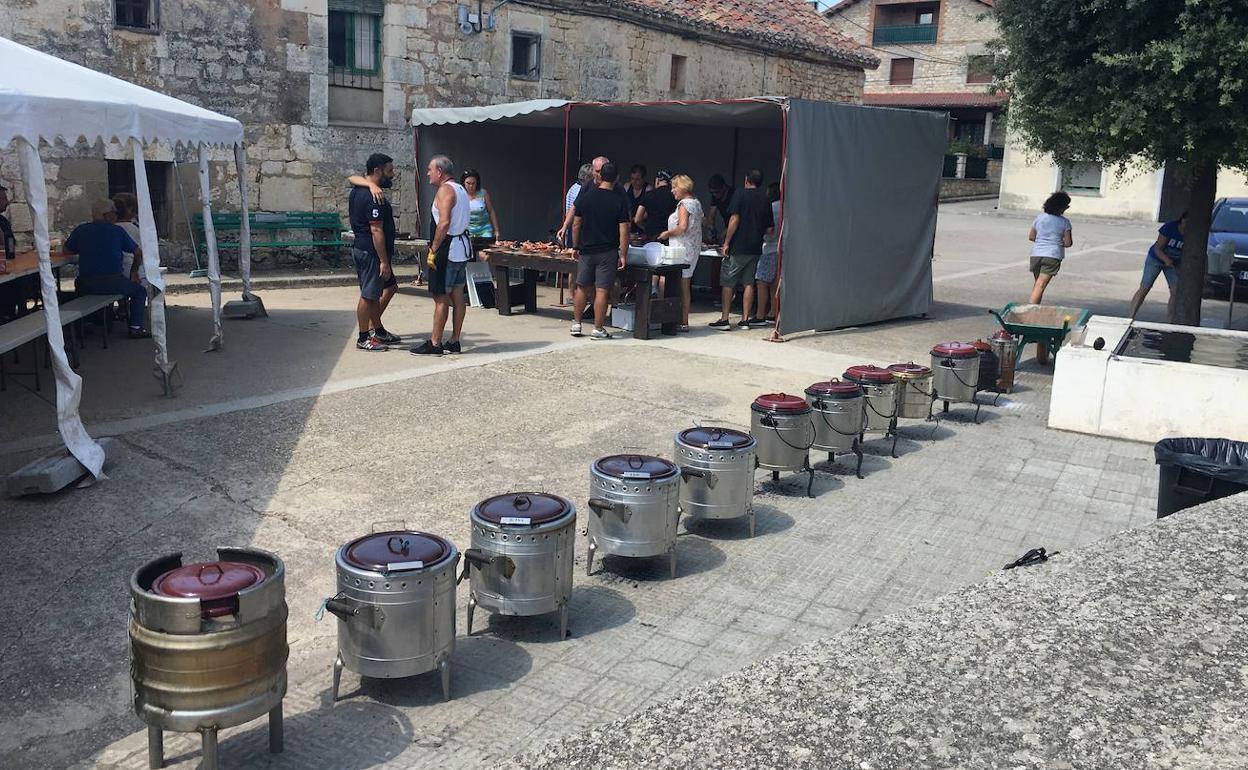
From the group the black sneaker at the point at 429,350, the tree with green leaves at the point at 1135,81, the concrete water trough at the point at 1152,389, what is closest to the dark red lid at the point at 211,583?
the black sneaker at the point at 429,350

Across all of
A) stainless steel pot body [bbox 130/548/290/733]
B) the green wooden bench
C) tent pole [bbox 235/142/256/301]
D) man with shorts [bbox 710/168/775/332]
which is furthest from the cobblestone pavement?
the green wooden bench

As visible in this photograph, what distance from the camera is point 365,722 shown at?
389 cm

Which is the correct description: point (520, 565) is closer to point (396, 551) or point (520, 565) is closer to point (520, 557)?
point (520, 557)

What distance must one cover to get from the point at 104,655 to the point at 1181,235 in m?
11.9

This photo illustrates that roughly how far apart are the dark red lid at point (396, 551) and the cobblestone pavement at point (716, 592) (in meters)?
0.56

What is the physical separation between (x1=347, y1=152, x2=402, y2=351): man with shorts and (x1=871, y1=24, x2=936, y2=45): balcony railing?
43.7 meters

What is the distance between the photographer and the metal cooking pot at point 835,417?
6898 mm

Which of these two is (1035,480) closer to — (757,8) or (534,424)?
(534,424)

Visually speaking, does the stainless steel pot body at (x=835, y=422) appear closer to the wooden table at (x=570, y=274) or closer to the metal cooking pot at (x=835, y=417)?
the metal cooking pot at (x=835, y=417)

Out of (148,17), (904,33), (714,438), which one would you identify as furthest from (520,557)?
(904,33)

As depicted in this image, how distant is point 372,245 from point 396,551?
6190 millimetres

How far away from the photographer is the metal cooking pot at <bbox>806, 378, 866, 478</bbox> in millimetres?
6898

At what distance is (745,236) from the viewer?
1188 centimetres

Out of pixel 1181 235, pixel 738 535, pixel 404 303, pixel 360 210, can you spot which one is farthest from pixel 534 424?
pixel 1181 235
